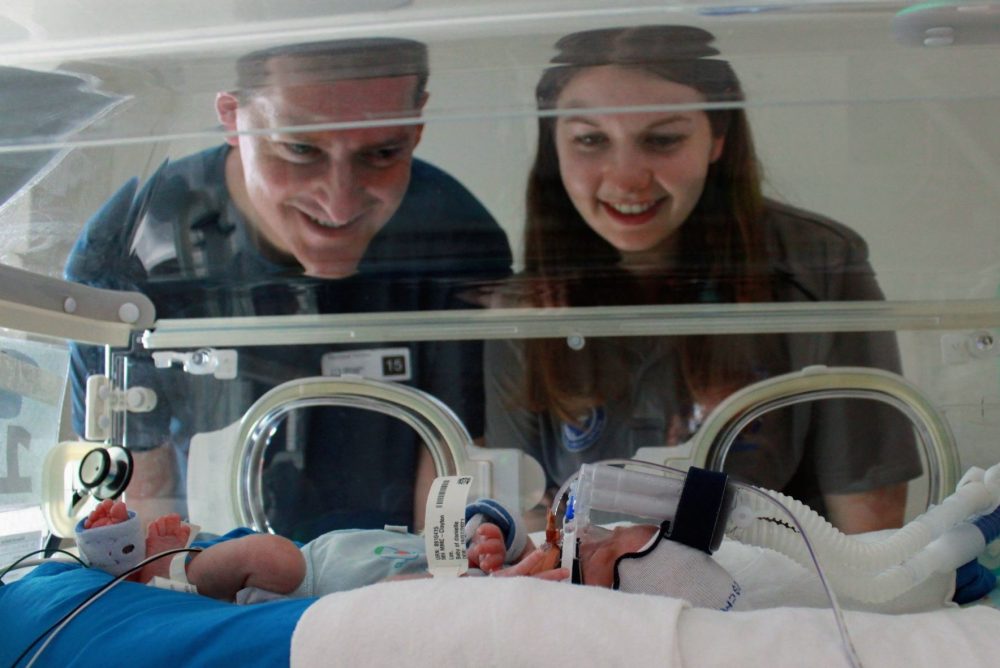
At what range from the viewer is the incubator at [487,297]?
1.60 metres

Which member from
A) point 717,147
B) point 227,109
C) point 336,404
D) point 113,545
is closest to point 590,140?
point 717,147

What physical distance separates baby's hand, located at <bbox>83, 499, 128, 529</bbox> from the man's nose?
0.68 meters

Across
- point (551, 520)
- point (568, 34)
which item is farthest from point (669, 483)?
point (568, 34)

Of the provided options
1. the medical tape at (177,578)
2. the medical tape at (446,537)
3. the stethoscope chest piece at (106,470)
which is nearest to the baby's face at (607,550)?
the medical tape at (446,537)

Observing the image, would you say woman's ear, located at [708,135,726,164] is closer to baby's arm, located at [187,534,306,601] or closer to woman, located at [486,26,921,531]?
woman, located at [486,26,921,531]

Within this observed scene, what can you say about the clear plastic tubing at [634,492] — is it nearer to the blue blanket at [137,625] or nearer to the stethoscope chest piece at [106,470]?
the blue blanket at [137,625]

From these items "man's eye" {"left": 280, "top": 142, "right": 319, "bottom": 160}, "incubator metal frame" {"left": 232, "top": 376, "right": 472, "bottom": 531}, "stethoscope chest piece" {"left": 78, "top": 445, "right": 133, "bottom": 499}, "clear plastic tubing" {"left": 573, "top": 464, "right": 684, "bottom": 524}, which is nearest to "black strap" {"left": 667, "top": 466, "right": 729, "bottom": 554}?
"clear plastic tubing" {"left": 573, "top": 464, "right": 684, "bottom": 524}

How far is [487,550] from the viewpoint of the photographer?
51.8 inches

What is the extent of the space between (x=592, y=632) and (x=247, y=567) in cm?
64

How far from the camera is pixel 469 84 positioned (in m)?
1.39

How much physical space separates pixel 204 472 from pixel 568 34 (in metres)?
1.21

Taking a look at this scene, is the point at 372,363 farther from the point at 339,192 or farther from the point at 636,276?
the point at 636,276

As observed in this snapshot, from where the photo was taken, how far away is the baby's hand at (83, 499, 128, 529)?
144cm

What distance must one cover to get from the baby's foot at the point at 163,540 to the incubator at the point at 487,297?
25 centimetres
